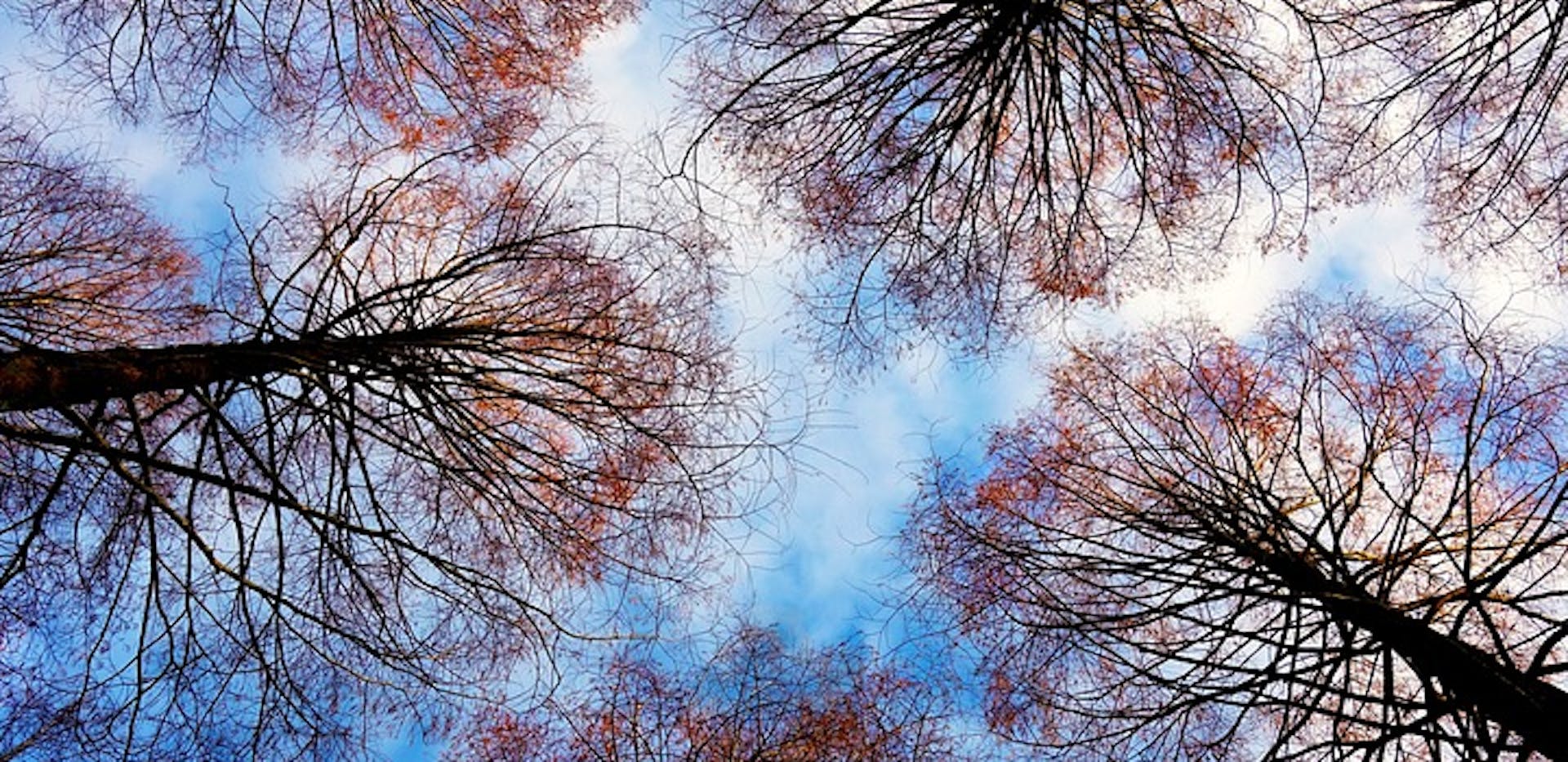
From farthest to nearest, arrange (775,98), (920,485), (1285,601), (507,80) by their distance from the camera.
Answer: (920,485)
(507,80)
(775,98)
(1285,601)

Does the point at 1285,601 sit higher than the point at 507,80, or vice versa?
the point at 507,80

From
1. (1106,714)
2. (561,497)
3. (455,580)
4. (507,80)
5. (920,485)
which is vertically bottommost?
(1106,714)

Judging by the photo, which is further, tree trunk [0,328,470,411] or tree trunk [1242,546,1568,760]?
tree trunk [0,328,470,411]

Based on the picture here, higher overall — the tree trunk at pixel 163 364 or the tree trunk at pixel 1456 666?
the tree trunk at pixel 163 364

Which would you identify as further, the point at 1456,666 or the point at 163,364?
the point at 163,364

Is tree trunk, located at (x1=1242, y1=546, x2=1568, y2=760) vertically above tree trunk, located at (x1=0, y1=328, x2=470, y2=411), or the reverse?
tree trunk, located at (x1=0, y1=328, x2=470, y2=411)

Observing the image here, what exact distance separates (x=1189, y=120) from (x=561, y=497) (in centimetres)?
516

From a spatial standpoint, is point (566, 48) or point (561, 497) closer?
point (561, 497)

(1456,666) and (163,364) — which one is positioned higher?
(163,364)

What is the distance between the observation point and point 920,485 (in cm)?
779

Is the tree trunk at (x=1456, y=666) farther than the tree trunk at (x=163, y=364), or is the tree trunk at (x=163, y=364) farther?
the tree trunk at (x=163, y=364)

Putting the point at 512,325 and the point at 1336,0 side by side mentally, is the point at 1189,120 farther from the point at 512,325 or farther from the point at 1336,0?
the point at 512,325

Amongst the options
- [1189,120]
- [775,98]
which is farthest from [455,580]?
[1189,120]

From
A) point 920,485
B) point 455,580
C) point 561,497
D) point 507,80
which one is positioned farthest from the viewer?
point 920,485
